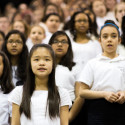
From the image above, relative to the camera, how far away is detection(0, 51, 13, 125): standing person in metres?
2.65

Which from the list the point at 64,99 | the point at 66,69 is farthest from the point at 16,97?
the point at 66,69

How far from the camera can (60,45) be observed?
10.5 ft

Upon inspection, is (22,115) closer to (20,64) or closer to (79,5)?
(20,64)

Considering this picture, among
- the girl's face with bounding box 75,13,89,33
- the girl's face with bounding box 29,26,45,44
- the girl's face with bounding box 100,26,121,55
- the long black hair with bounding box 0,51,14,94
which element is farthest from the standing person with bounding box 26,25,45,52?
the girl's face with bounding box 100,26,121,55

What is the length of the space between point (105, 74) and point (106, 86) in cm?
11

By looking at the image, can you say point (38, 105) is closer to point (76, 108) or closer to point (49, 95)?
point (49, 95)

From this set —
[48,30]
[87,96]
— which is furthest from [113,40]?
[48,30]

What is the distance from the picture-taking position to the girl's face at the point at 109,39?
2.63 meters

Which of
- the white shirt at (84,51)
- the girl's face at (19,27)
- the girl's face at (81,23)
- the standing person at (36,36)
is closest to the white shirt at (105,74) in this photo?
the white shirt at (84,51)

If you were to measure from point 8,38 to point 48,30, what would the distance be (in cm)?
118

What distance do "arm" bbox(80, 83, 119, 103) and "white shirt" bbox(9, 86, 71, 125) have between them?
0.75 feet

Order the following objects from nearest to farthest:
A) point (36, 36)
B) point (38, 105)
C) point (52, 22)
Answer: point (38, 105), point (36, 36), point (52, 22)

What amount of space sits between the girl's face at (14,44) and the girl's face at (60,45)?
44 cm

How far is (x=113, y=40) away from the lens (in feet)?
8.68
